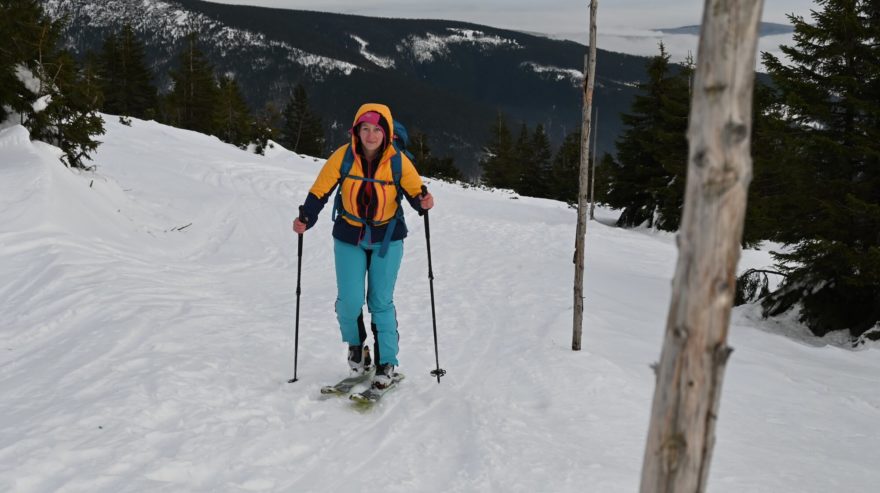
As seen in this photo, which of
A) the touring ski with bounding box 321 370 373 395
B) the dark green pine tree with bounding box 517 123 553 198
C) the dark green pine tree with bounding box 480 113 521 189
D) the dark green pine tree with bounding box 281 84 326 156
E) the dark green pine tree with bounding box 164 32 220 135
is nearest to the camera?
the touring ski with bounding box 321 370 373 395

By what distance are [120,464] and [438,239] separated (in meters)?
11.5

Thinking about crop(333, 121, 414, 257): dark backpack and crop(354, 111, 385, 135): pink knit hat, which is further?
crop(333, 121, 414, 257): dark backpack

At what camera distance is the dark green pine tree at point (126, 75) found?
2037 inches

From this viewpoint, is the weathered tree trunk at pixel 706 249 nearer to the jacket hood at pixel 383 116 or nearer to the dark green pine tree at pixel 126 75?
the jacket hood at pixel 383 116

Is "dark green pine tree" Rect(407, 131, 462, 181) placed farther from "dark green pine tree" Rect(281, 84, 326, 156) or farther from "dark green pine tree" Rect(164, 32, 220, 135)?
"dark green pine tree" Rect(164, 32, 220, 135)

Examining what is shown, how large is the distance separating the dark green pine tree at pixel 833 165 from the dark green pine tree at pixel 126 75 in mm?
52861

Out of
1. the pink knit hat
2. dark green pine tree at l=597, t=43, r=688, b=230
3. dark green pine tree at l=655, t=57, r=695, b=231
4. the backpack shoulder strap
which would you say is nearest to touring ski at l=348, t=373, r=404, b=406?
the backpack shoulder strap

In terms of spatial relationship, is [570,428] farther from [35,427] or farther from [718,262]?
[35,427]

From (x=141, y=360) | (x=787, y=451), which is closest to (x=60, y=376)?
(x=141, y=360)

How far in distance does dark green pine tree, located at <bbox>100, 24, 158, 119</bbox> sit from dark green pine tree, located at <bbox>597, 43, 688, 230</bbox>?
43.3 metres

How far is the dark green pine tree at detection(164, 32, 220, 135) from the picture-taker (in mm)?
53688

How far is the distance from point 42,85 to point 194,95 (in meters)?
46.4

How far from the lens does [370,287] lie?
5.05 m

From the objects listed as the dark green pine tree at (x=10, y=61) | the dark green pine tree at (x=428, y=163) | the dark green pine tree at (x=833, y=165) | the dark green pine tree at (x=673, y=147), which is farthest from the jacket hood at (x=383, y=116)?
the dark green pine tree at (x=428, y=163)
